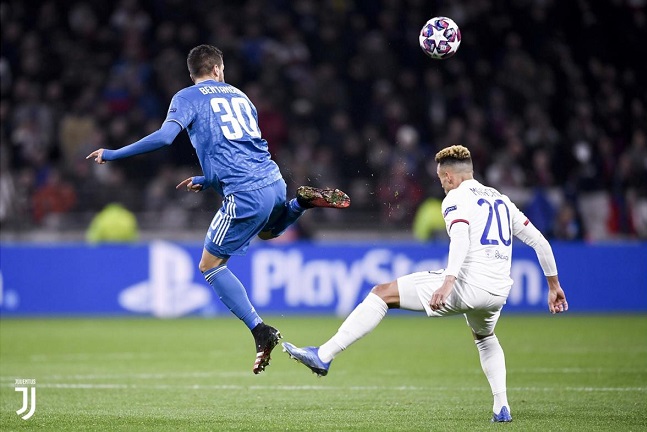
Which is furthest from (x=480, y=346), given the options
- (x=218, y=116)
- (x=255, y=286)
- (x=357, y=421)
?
(x=255, y=286)

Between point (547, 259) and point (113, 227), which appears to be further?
point (113, 227)

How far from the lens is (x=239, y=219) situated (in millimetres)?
8227

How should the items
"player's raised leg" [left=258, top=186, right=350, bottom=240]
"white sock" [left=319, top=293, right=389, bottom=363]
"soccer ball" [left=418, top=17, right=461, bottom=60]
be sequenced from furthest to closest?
"soccer ball" [left=418, top=17, right=461, bottom=60] < "player's raised leg" [left=258, top=186, right=350, bottom=240] < "white sock" [left=319, top=293, right=389, bottom=363]

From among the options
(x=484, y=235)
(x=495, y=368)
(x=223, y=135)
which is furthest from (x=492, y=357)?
(x=223, y=135)

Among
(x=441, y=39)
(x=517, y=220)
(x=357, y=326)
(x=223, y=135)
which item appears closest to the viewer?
(x=357, y=326)

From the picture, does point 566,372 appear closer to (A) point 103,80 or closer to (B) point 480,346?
(B) point 480,346

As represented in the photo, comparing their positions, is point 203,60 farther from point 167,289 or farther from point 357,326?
point 167,289

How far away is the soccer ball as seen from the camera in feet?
31.3

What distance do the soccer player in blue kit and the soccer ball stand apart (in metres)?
1.99

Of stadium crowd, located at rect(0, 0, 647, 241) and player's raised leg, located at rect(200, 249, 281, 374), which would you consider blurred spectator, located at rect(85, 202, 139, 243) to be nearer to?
stadium crowd, located at rect(0, 0, 647, 241)

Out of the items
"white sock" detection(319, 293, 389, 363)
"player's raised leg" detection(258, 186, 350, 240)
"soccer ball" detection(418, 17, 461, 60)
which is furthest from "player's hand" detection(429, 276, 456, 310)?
"soccer ball" detection(418, 17, 461, 60)

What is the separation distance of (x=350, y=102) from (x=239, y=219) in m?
13.1

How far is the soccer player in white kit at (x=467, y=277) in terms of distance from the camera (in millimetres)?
7469

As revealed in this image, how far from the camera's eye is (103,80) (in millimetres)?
20781
